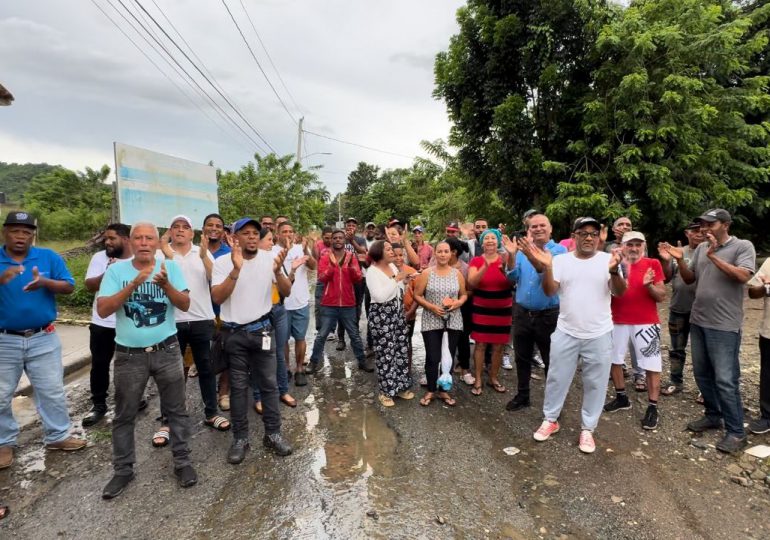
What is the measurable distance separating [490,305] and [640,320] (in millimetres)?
1500

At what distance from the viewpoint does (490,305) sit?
15.4 ft

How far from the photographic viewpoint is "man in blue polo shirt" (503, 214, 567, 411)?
3.94m

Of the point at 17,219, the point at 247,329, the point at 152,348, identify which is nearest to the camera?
the point at 152,348

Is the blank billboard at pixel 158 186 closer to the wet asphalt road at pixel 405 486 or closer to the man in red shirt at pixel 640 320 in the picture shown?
the wet asphalt road at pixel 405 486

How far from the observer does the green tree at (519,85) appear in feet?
29.8

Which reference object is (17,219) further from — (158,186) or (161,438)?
(158,186)

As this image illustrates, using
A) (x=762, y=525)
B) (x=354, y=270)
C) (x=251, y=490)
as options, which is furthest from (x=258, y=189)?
(x=762, y=525)

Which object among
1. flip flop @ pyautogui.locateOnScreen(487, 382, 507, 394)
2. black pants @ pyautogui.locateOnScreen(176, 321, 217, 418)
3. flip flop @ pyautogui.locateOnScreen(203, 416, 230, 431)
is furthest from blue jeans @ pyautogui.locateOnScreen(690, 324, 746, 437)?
black pants @ pyautogui.locateOnScreen(176, 321, 217, 418)

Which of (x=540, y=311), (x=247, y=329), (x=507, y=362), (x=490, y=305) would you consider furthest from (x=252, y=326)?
(x=507, y=362)

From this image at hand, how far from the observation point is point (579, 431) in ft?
12.6

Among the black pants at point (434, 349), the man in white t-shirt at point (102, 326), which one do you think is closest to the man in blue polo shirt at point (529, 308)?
the black pants at point (434, 349)

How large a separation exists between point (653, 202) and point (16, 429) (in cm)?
1104

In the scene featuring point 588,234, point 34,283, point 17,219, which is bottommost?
point 34,283

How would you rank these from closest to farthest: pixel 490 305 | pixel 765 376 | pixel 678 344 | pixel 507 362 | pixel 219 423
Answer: pixel 765 376 → pixel 219 423 → pixel 490 305 → pixel 678 344 → pixel 507 362
